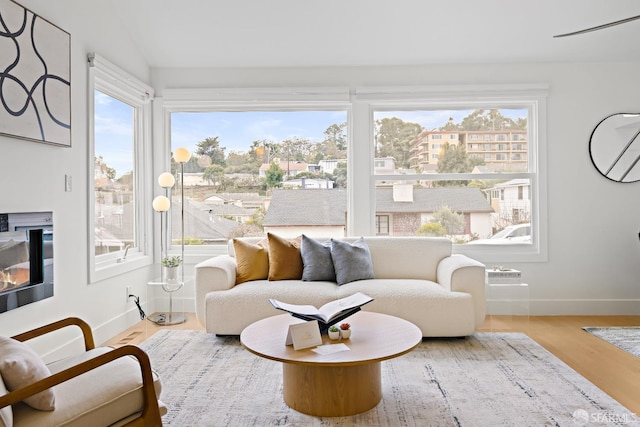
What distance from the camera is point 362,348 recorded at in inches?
96.1

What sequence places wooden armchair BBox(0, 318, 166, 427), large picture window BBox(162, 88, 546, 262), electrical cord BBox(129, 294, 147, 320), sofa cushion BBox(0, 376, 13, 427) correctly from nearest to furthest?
sofa cushion BBox(0, 376, 13, 427) < wooden armchair BBox(0, 318, 166, 427) < electrical cord BBox(129, 294, 147, 320) < large picture window BBox(162, 88, 546, 262)

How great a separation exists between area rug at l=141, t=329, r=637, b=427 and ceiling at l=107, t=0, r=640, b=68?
2.67m

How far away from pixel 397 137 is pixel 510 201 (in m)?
1.30

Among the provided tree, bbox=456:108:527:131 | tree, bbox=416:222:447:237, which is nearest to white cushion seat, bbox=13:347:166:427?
tree, bbox=416:222:447:237

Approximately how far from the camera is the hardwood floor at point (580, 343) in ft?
9.20

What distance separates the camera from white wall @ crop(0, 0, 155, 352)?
2.82 meters

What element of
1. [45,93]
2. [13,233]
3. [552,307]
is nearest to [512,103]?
[552,307]

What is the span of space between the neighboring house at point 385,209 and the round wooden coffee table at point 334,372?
7.63 feet

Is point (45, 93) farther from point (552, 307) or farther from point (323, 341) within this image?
point (552, 307)

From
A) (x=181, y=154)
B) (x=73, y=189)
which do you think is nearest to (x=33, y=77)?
(x=73, y=189)

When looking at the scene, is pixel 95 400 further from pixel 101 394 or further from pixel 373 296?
pixel 373 296

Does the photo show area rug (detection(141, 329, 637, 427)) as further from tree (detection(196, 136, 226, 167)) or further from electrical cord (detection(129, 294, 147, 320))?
tree (detection(196, 136, 226, 167))

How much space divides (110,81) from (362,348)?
3019 mm

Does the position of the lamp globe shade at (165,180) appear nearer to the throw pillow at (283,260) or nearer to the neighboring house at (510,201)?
the throw pillow at (283,260)
